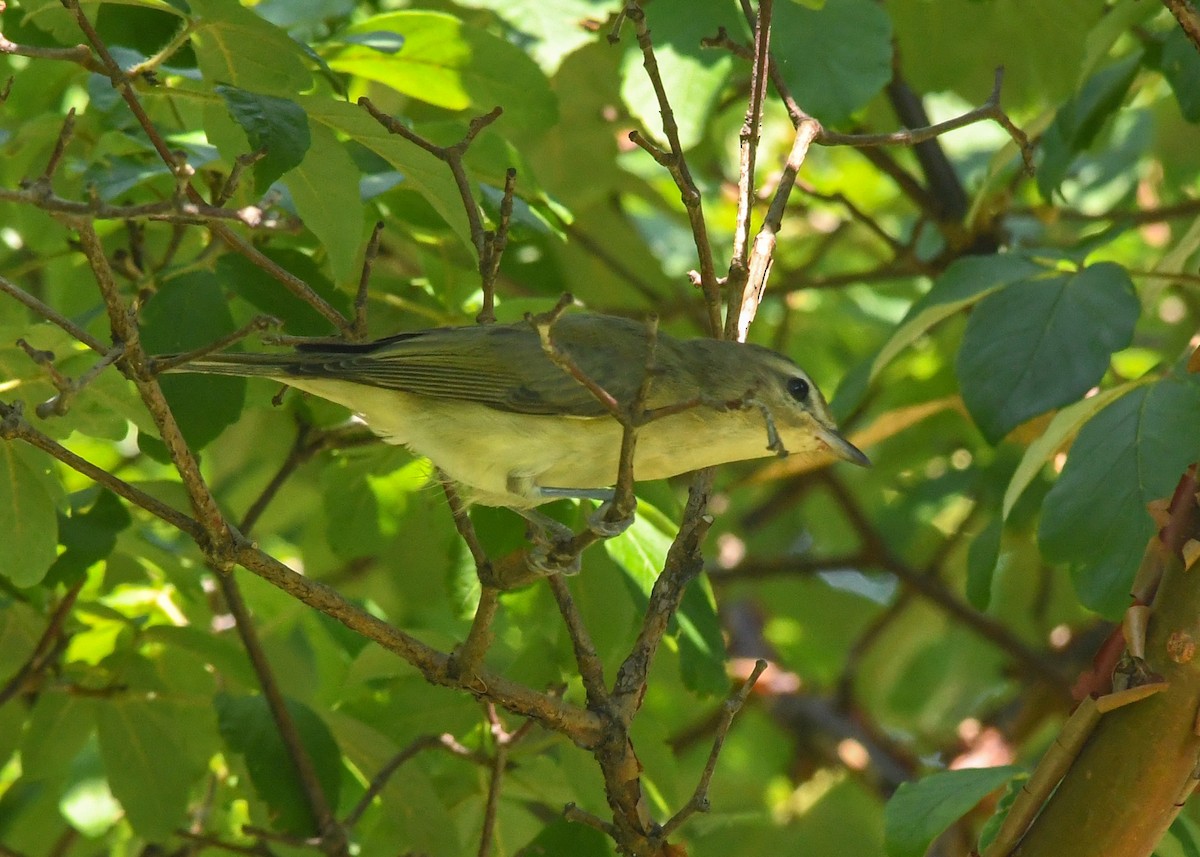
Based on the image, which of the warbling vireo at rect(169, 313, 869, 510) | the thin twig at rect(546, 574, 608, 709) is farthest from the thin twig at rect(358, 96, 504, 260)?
the thin twig at rect(546, 574, 608, 709)

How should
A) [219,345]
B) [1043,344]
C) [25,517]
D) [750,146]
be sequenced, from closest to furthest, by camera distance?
1. [219,345]
2. [25,517]
3. [750,146]
4. [1043,344]

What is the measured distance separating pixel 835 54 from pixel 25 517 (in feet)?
6.62

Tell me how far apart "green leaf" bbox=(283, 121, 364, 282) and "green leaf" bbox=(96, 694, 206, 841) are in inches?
48.6

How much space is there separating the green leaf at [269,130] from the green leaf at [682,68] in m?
1.14

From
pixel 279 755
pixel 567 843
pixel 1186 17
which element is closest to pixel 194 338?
pixel 279 755

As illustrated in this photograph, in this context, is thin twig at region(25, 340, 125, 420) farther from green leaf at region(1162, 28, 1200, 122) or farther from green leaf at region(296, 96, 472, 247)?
green leaf at region(1162, 28, 1200, 122)

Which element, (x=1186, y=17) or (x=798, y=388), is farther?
(x=798, y=388)

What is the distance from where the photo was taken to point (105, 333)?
3006 millimetres

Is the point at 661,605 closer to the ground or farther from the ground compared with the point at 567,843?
farther from the ground

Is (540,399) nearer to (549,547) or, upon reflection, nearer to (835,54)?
(549,547)

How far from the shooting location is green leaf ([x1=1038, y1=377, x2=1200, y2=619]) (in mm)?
2598

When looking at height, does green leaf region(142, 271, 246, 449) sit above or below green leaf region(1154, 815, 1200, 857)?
above

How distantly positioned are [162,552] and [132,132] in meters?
1.00

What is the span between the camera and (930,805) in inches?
93.1
